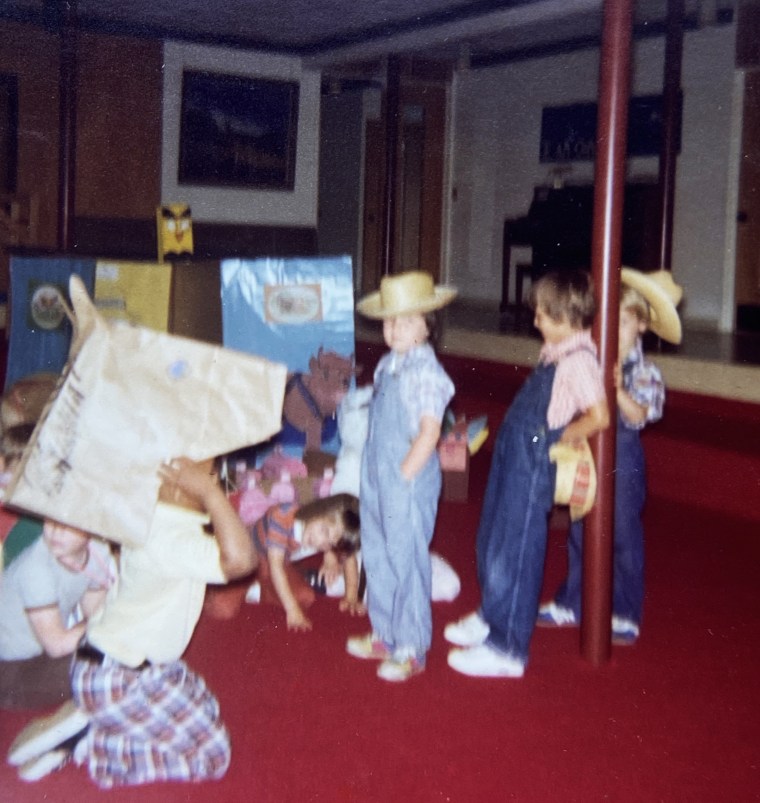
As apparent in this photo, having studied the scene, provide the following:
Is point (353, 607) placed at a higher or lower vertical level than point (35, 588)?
lower

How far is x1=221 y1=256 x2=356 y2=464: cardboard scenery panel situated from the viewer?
3.77 meters

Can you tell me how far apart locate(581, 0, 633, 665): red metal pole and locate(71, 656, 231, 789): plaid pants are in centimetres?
104

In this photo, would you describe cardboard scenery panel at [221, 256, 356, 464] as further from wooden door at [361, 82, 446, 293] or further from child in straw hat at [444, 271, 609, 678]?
wooden door at [361, 82, 446, 293]

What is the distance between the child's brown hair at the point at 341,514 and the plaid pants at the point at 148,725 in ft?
2.44

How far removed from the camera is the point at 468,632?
Answer: 2.80m

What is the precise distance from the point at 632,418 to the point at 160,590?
1.36 metres

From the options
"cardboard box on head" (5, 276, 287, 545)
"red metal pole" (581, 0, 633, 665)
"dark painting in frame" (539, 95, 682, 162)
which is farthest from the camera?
"dark painting in frame" (539, 95, 682, 162)

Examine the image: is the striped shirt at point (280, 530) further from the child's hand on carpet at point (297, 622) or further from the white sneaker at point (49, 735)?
the white sneaker at point (49, 735)

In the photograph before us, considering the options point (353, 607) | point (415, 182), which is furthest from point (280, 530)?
point (415, 182)

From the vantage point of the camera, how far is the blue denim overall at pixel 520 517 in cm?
252

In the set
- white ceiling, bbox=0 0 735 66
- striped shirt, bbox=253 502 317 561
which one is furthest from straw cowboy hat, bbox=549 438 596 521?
white ceiling, bbox=0 0 735 66

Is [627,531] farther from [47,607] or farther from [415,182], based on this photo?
[415,182]

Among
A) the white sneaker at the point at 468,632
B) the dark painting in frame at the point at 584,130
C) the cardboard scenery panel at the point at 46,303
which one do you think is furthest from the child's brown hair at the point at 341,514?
the dark painting in frame at the point at 584,130

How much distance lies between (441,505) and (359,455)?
1.40m
